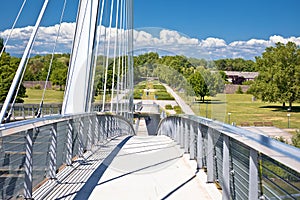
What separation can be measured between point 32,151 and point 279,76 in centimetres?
4930

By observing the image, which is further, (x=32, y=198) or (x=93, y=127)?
(x=93, y=127)

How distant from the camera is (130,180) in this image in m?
4.48

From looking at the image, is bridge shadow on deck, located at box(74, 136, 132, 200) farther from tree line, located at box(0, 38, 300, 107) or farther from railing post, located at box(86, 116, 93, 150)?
tree line, located at box(0, 38, 300, 107)

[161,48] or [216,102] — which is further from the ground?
[161,48]

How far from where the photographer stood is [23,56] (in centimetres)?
367

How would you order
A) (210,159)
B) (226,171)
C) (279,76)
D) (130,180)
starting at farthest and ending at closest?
(279,76)
(130,180)
(210,159)
(226,171)

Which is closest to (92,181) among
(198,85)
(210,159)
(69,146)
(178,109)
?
(69,146)

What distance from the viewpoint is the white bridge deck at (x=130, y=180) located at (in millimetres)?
3753

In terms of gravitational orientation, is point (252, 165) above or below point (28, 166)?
above

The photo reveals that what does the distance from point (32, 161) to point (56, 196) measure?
A: 50 centimetres

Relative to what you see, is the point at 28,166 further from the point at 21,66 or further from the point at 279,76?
the point at 279,76

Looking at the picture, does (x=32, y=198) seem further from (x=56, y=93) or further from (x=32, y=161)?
(x=56, y=93)

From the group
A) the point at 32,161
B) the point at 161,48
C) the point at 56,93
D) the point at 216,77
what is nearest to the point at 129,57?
the point at 56,93

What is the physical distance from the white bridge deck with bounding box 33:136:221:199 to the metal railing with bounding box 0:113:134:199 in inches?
6.6
